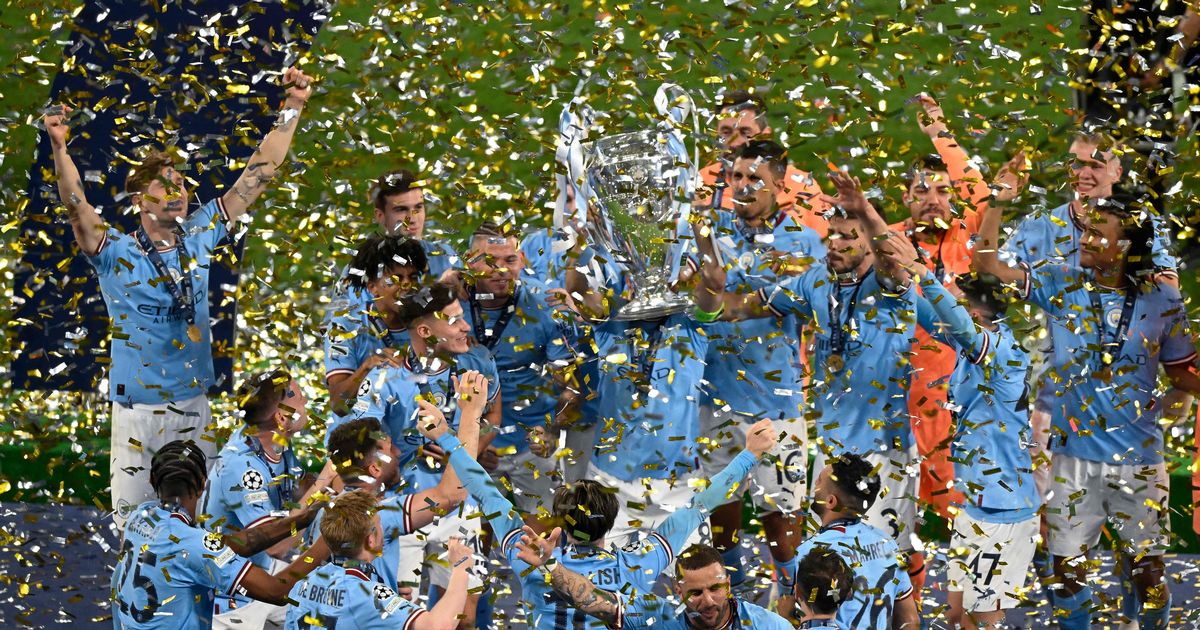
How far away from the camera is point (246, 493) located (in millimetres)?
5328

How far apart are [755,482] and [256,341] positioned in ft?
9.68

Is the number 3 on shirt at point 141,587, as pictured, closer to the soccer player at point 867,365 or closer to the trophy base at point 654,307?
the trophy base at point 654,307

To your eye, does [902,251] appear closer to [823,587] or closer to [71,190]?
[823,587]

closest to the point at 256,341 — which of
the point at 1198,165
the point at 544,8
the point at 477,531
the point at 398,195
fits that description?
the point at 398,195

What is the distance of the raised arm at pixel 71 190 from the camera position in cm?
609

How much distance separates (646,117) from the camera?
283 inches

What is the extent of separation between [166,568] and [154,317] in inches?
64.4

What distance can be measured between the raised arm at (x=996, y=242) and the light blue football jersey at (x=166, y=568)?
2996mm

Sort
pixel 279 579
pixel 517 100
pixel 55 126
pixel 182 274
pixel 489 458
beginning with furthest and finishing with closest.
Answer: pixel 517 100 < pixel 182 274 < pixel 55 126 < pixel 489 458 < pixel 279 579

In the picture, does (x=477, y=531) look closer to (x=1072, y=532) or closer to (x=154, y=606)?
(x=154, y=606)

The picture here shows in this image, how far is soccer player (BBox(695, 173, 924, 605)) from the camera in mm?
5855

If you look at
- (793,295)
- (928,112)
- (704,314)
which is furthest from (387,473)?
(928,112)

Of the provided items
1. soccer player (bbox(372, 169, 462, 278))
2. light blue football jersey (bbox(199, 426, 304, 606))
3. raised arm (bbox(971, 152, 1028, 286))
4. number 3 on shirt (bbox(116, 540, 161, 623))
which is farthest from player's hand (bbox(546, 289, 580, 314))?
number 3 on shirt (bbox(116, 540, 161, 623))

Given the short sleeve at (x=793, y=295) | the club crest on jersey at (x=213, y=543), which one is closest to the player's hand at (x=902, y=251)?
the short sleeve at (x=793, y=295)
